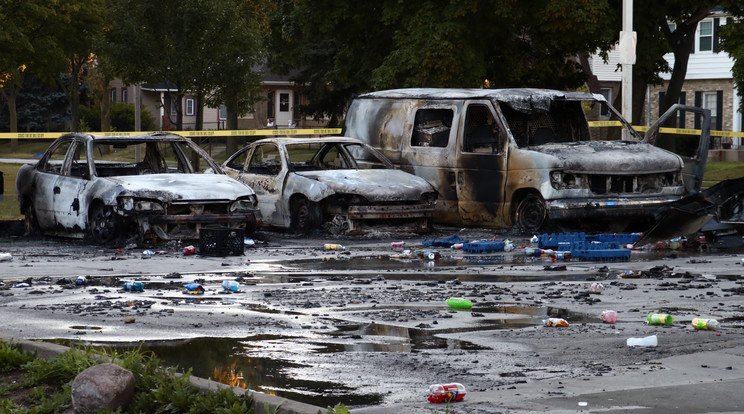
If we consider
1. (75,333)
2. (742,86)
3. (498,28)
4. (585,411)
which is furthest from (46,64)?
(585,411)

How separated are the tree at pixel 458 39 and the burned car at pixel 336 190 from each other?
11179 mm

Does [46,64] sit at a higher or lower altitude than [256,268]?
higher

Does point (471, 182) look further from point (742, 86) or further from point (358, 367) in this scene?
point (742, 86)

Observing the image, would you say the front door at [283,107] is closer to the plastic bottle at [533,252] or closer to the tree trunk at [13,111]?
the tree trunk at [13,111]

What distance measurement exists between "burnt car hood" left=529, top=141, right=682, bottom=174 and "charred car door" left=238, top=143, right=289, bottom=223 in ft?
12.0

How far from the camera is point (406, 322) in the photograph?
867 cm

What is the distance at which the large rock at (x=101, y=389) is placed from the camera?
18.4ft

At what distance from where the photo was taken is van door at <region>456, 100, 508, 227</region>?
1697 centimetres

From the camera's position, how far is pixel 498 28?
31594mm

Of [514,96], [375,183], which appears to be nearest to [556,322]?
[375,183]

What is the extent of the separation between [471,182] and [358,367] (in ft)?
34.8

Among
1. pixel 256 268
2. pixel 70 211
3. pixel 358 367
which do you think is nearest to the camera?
pixel 358 367

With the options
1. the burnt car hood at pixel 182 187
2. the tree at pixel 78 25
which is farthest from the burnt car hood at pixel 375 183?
the tree at pixel 78 25

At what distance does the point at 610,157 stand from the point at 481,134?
2.04m
